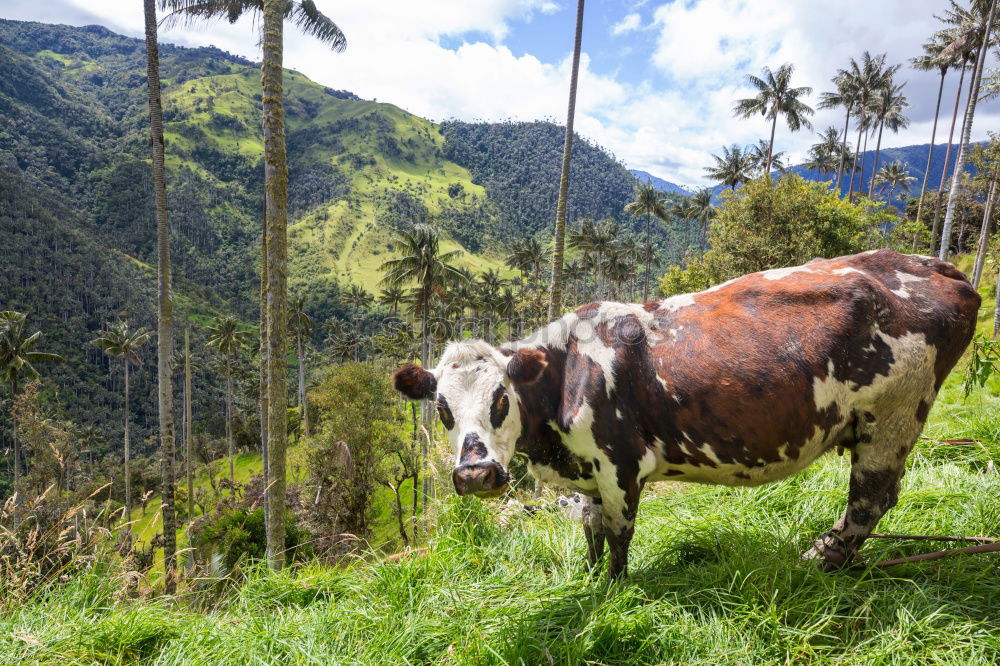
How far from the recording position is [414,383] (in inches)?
126

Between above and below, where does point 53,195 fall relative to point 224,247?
above

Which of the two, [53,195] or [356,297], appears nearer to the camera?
[356,297]

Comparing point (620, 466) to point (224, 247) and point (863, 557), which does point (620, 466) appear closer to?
point (863, 557)

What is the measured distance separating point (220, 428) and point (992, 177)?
85.8m

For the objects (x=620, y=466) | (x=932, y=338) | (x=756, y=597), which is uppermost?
(x=932, y=338)

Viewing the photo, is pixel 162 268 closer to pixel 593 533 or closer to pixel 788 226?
pixel 593 533

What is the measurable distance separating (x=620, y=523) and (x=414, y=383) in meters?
1.63

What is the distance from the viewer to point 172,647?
2.74 meters

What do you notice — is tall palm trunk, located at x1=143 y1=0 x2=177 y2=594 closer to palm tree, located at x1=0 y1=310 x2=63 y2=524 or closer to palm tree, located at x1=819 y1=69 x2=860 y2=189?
palm tree, located at x1=0 y1=310 x2=63 y2=524

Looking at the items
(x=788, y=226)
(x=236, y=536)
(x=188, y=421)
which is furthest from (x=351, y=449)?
(x=788, y=226)

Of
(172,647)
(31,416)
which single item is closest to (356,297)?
(31,416)

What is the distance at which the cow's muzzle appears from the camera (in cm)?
258

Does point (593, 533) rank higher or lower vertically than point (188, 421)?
higher

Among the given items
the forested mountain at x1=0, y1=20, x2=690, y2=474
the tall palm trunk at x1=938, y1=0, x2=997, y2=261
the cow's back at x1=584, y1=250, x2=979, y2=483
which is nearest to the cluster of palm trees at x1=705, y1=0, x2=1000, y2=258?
the tall palm trunk at x1=938, y1=0, x2=997, y2=261
